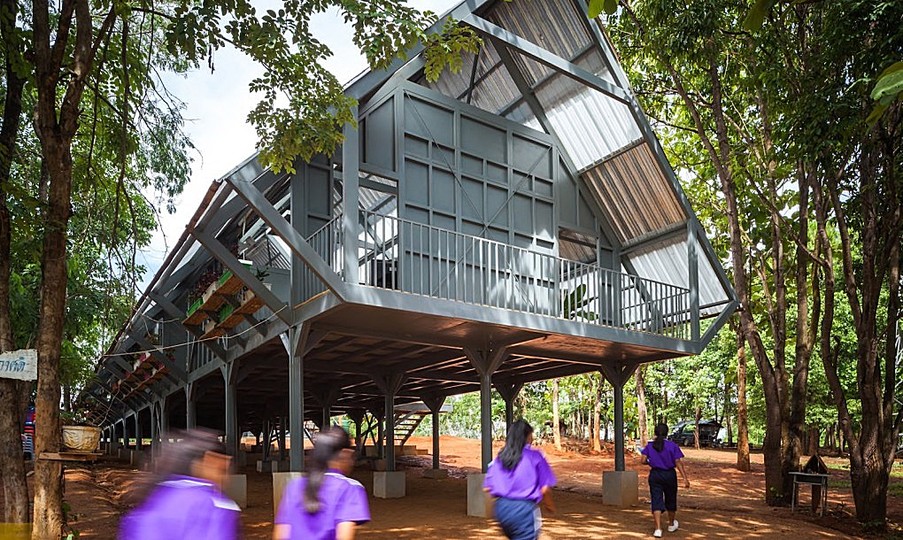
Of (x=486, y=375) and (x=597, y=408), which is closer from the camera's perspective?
(x=486, y=375)

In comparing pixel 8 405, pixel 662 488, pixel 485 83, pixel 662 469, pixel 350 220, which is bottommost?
pixel 662 488

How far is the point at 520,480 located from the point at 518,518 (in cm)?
28

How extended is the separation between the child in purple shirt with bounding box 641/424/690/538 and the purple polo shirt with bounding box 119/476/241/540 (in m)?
8.27

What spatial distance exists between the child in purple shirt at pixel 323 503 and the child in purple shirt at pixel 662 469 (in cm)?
730

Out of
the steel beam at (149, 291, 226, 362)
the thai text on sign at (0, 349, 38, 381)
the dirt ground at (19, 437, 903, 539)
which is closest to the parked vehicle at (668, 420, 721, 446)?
the dirt ground at (19, 437, 903, 539)

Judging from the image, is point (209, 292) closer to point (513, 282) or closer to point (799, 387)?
point (513, 282)

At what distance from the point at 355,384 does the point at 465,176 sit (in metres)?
9.44

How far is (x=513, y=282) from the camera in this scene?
12.5 m

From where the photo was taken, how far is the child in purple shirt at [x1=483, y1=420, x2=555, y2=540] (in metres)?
6.12

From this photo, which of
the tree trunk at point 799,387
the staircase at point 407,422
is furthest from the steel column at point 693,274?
the staircase at point 407,422

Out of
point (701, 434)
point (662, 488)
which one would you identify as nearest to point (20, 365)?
point (662, 488)

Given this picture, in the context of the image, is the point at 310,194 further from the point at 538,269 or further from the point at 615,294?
the point at 615,294

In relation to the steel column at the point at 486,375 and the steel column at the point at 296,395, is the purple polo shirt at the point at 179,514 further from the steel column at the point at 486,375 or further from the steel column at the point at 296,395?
the steel column at the point at 486,375

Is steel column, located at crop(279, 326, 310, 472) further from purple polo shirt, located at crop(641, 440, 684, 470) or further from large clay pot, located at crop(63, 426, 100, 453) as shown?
purple polo shirt, located at crop(641, 440, 684, 470)
